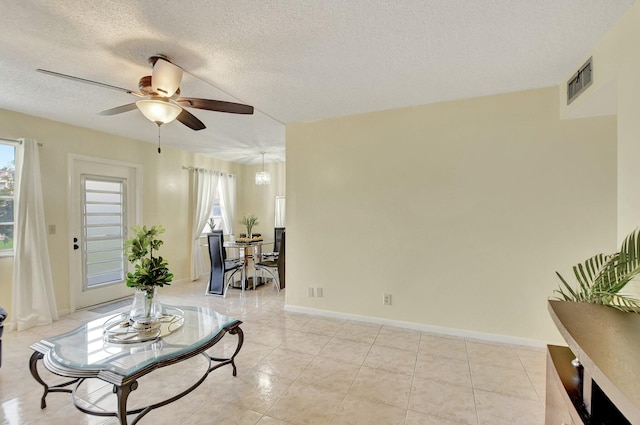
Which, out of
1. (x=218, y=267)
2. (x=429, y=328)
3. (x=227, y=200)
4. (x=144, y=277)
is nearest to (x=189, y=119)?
(x=144, y=277)

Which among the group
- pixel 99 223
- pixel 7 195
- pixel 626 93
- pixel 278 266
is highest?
pixel 626 93

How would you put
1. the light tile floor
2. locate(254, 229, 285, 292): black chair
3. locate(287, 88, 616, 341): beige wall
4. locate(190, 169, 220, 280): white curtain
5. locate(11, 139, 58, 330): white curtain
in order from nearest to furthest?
1. the light tile floor
2. locate(287, 88, 616, 341): beige wall
3. locate(11, 139, 58, 330): white curtain
4. locate(254, 229, 285, 292): black chair
5. locate(190, 169, 220, 280): white curtain

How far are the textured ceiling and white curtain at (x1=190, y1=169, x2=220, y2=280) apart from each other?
2.52 metres

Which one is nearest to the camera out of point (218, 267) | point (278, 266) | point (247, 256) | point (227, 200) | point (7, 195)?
point (7, 195)

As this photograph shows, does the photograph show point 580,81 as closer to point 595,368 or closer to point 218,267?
point 595,368

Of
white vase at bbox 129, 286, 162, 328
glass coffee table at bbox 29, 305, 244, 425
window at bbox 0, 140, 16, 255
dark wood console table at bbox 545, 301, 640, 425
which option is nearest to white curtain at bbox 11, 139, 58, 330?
window at bbox 0, 140, 16, 255

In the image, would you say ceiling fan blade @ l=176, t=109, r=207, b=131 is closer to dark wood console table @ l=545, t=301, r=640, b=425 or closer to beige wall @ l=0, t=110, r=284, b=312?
beige wall @ l=0, t=110, r=284, b=312

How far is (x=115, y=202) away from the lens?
176 inches

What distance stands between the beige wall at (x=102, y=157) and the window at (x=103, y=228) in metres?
0.28

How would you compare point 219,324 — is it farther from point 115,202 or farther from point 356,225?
point 115,202

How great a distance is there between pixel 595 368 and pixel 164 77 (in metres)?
2.72

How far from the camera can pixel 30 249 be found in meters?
3.40

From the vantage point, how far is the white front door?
398 centimetres

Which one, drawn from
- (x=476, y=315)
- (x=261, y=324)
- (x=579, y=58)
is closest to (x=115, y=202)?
(x=261, y=324)
